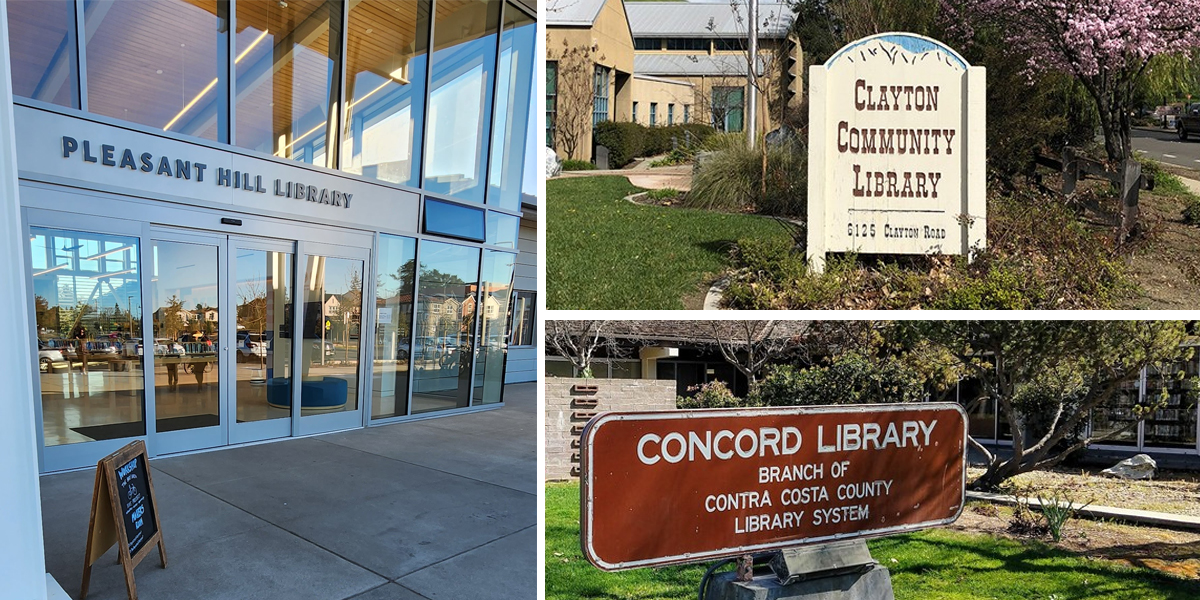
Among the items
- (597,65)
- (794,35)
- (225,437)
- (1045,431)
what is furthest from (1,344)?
(1045,431)

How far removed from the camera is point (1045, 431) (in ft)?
18.9

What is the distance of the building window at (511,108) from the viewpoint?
11.2 m

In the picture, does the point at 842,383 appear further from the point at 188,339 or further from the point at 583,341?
the point at 188,339

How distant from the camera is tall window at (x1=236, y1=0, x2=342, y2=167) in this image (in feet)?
27.7

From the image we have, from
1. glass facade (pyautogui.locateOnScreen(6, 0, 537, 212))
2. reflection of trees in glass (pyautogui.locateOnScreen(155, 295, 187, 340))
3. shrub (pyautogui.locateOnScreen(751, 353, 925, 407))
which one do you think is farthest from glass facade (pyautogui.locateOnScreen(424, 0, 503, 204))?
shrub (pyautogui.locateOnScreen(751, 353, 925, 407))

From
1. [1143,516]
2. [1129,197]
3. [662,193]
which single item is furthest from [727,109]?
[1143,516]

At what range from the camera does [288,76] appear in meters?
8.92

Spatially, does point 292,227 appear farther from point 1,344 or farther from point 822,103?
point 822,103

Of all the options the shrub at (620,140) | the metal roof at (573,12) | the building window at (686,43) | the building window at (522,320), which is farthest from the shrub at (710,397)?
the building window at (522,320)

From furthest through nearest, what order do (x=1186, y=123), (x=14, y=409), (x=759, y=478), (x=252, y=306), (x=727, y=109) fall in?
1. (x=252, y=306)
2. (x=1186, y=123)
3. (x=727, y=109)
4. (x=14, y=409)
5. (x=759, y=478)

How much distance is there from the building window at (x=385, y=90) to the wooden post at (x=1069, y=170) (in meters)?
7.35

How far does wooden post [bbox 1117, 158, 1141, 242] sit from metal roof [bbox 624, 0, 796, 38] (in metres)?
2.31

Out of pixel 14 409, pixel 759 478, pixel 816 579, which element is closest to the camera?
pixel 759 478

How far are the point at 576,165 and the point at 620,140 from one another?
332mm
